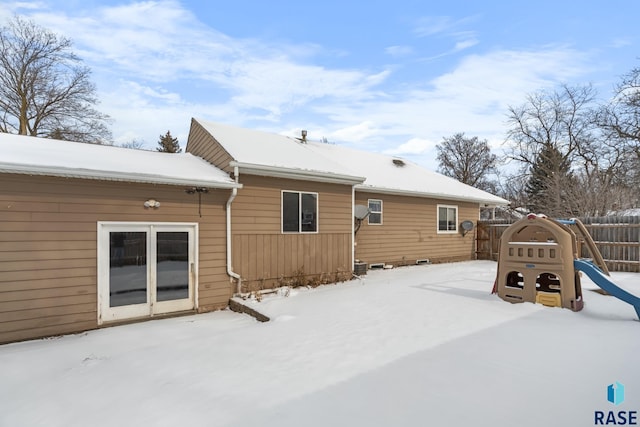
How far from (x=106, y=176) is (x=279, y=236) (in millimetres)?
3588

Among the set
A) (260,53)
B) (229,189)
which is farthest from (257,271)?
(260,53)

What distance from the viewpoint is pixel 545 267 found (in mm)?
5570

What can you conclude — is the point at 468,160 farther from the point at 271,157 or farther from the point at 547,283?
the point at 271,157

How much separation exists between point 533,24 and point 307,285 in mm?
9238

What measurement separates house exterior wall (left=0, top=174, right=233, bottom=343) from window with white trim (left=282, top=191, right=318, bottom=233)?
2806mm

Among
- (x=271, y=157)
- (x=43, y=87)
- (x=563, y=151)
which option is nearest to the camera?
(x=271, y=157)

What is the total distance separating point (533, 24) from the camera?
356 inches

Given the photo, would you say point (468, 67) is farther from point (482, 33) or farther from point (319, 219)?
point (319, 219)

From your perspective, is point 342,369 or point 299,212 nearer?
point 342,369

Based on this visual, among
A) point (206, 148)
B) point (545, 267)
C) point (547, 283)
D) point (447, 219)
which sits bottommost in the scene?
point (547, 283)

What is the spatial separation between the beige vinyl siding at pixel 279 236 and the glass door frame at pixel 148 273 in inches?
35.0

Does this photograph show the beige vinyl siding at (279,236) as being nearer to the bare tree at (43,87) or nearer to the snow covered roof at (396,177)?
the snow covered roof at (396,177)

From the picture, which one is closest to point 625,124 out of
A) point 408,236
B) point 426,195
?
point 426,195

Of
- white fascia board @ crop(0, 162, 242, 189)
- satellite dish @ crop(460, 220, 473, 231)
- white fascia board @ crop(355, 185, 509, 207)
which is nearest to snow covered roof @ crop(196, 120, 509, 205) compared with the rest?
white fascia board @ crop(355, 185, 509, 207)
